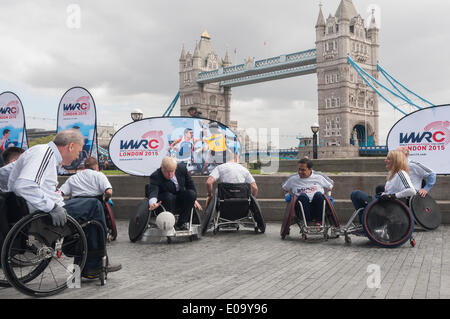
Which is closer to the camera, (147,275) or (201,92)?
(147,275)

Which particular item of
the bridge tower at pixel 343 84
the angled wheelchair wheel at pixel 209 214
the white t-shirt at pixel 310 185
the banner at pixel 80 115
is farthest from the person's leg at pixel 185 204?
the bridge tower at pixel 343 84

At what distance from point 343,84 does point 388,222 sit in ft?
240

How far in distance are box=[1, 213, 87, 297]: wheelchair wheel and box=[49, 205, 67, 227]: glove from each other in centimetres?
7

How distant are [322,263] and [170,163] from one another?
8.70 feet

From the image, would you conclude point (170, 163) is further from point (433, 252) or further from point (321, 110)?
point (321, 110)

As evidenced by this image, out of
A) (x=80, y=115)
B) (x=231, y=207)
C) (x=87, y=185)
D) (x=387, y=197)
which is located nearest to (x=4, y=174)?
(x=87, y=185)

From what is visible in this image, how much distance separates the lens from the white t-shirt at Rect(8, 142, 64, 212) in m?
3.62

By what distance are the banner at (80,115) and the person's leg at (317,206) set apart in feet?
18.0

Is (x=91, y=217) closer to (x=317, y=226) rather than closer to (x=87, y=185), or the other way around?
(x=87, y=185)

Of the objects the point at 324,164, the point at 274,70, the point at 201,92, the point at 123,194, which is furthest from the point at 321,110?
the point at 123,194

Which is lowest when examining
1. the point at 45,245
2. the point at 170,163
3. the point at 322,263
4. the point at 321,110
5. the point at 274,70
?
the point at 322,263

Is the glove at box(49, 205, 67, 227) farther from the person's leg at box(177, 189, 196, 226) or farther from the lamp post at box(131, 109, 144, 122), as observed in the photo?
the lamp post at box(131, 109, 144, 122)

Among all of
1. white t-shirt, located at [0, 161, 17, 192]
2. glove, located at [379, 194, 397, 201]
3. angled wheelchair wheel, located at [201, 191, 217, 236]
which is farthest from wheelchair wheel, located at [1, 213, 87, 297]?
glove, located at [379, 194, 397, 201]

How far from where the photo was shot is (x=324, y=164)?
15047 mm
